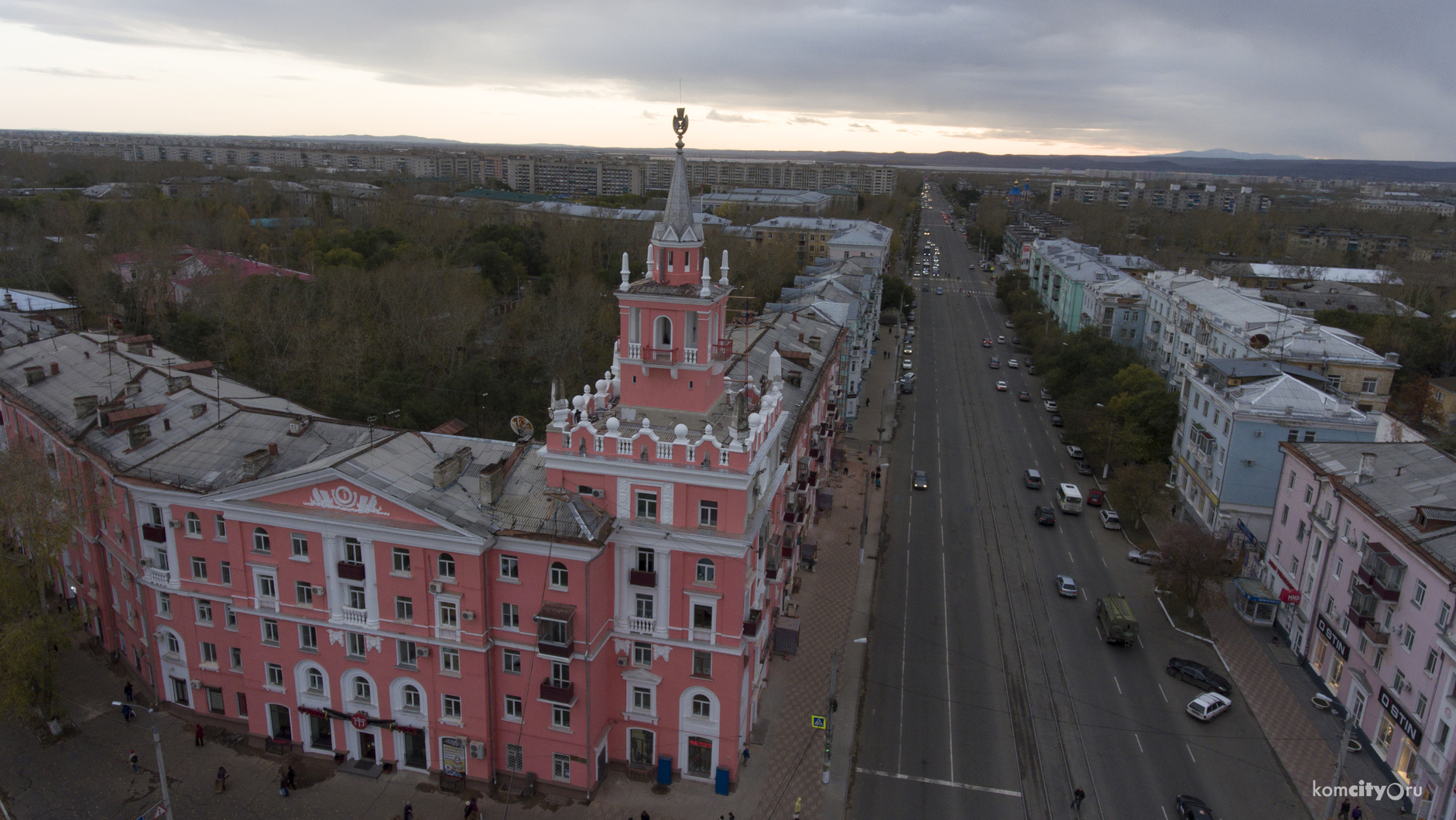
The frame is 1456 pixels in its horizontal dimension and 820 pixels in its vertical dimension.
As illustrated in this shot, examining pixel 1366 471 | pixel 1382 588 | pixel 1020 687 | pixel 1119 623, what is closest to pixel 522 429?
pixel 1020 687

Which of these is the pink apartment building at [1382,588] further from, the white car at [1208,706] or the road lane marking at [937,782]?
the road lane marking at [937,782]

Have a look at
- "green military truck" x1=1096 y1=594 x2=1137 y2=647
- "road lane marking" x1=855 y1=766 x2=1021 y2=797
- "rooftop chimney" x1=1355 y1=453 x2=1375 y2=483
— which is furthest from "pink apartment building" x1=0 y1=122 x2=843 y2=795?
"rooftop chimney" x1=1355 y1=453 x2=1375 y2=483

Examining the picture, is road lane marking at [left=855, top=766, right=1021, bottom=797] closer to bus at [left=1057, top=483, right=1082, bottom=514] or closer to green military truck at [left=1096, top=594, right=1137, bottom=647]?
green military truck at [left=1096, top=594, right=1137, bottom=647]

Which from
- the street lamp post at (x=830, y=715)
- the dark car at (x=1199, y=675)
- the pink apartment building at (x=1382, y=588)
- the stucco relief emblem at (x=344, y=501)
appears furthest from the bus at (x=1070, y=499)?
the stucco relief emblem at (x=344, y=501)

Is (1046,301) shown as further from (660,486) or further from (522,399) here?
(660,486)

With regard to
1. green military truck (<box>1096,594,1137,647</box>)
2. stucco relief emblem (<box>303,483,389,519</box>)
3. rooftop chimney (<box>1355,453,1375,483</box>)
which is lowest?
green military truck (<box>1096,594,1137,647</box>)

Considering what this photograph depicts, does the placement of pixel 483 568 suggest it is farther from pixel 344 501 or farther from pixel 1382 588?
pixel 1382 588
